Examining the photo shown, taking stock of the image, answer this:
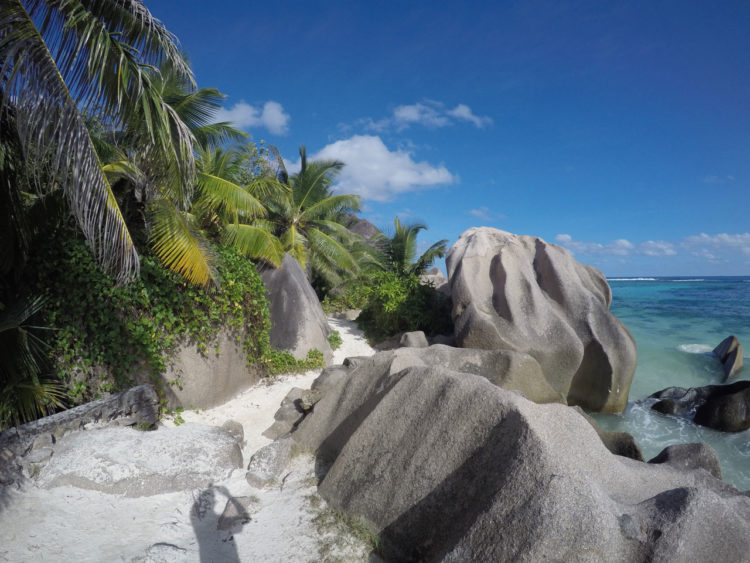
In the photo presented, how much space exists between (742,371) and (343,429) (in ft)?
46.6

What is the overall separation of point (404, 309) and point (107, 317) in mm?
7919

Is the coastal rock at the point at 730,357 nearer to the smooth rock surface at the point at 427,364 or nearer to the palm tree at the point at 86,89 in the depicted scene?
the smooth rock surface at the point at 427,364

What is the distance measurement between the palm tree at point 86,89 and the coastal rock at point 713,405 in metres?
10.6

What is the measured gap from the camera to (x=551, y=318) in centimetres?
953

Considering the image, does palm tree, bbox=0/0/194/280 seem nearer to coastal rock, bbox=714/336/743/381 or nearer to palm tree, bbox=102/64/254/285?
palm tree, bbox=102/64/254/285

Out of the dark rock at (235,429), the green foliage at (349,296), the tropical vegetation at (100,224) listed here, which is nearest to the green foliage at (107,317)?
the tropical vegetation at (100,224)

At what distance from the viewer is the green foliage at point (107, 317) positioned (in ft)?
19.2

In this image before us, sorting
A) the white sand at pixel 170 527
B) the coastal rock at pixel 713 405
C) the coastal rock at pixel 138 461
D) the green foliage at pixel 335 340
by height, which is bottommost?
the coastal rock at pixel 713 405

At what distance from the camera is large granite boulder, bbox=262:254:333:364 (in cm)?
947

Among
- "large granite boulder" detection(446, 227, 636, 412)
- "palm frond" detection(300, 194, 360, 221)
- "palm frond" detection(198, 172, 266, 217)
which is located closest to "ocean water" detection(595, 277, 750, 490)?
"large granite boulder" detection(446, 227, 636, 412)

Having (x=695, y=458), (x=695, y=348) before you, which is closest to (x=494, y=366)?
(x=695, y=458)

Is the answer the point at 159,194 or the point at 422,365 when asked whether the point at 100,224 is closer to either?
the point at 159,194

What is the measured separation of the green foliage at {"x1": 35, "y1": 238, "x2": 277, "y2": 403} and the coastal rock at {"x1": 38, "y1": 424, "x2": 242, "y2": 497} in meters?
1.43

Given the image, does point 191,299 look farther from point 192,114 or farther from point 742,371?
point 742,371
